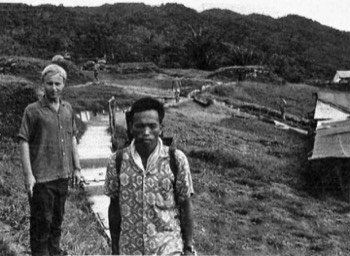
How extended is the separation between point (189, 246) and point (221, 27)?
72.7 metres

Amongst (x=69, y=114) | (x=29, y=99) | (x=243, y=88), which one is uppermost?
(x=69, y=114)

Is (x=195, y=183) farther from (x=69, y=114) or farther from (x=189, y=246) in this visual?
(x=189, y=246)

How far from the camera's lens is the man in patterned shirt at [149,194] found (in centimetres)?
274

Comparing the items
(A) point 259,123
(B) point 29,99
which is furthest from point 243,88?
(B) point 29,99

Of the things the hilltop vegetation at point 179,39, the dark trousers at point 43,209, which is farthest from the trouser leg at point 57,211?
the hilltop vegetation at point 179,39

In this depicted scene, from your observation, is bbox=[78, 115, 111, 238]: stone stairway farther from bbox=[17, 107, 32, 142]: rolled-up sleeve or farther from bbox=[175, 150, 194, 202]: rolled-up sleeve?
bbox=[175, 150, 194, 202]: rolled-up sleeve

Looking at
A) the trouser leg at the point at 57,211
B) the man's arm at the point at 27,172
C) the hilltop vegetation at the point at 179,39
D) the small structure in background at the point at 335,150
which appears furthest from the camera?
the hilltop vegetation at the point at 179,39

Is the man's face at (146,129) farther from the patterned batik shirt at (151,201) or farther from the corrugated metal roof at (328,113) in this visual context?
the corrugated metal roof at (328,113)

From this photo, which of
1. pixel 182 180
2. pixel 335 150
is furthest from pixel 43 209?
→ pixel 335 150

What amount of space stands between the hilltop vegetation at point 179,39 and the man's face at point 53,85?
44.0 m

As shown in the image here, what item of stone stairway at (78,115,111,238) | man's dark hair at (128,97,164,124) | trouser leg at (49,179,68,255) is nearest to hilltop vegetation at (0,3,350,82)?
stone stairway at (78,115,111,238)

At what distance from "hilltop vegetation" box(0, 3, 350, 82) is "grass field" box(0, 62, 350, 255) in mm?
32580

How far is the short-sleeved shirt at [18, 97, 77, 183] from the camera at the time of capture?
389cm

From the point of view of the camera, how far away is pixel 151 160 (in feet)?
9.07
